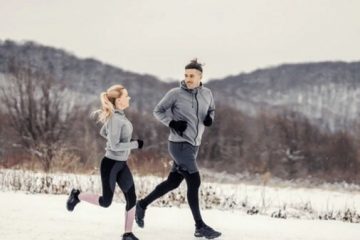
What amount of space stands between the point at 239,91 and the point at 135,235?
143157 millimetres

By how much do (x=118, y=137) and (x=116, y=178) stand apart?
1.36 feet

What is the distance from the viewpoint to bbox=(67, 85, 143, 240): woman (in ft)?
15.9

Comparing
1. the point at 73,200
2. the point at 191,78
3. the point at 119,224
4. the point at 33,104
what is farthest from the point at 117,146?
the point at 33,104

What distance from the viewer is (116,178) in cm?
497

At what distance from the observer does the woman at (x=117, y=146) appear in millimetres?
4840

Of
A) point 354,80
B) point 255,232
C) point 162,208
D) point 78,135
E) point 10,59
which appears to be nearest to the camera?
point 255,232

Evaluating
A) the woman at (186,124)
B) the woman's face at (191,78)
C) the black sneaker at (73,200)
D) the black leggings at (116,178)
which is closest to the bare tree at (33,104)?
the black sneaker at (73,200)

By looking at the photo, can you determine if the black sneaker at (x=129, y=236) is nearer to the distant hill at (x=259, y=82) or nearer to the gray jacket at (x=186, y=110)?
the gray jacket at (x=186, y=110)

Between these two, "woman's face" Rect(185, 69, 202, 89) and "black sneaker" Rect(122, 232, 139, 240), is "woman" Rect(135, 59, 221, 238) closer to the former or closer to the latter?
"woman's face" Rect(185, 69, 202, 89)

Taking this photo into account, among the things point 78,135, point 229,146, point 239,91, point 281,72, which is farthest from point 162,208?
point 281,72

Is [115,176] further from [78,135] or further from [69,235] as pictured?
[78,135]

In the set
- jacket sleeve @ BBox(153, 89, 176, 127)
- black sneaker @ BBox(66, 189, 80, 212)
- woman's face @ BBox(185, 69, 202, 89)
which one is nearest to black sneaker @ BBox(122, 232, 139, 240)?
black sneaker @ BBox(66, 189, 80, 212)

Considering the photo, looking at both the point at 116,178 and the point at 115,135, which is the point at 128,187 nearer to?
A: the point at 116,178

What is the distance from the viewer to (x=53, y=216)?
5777 millimetres
